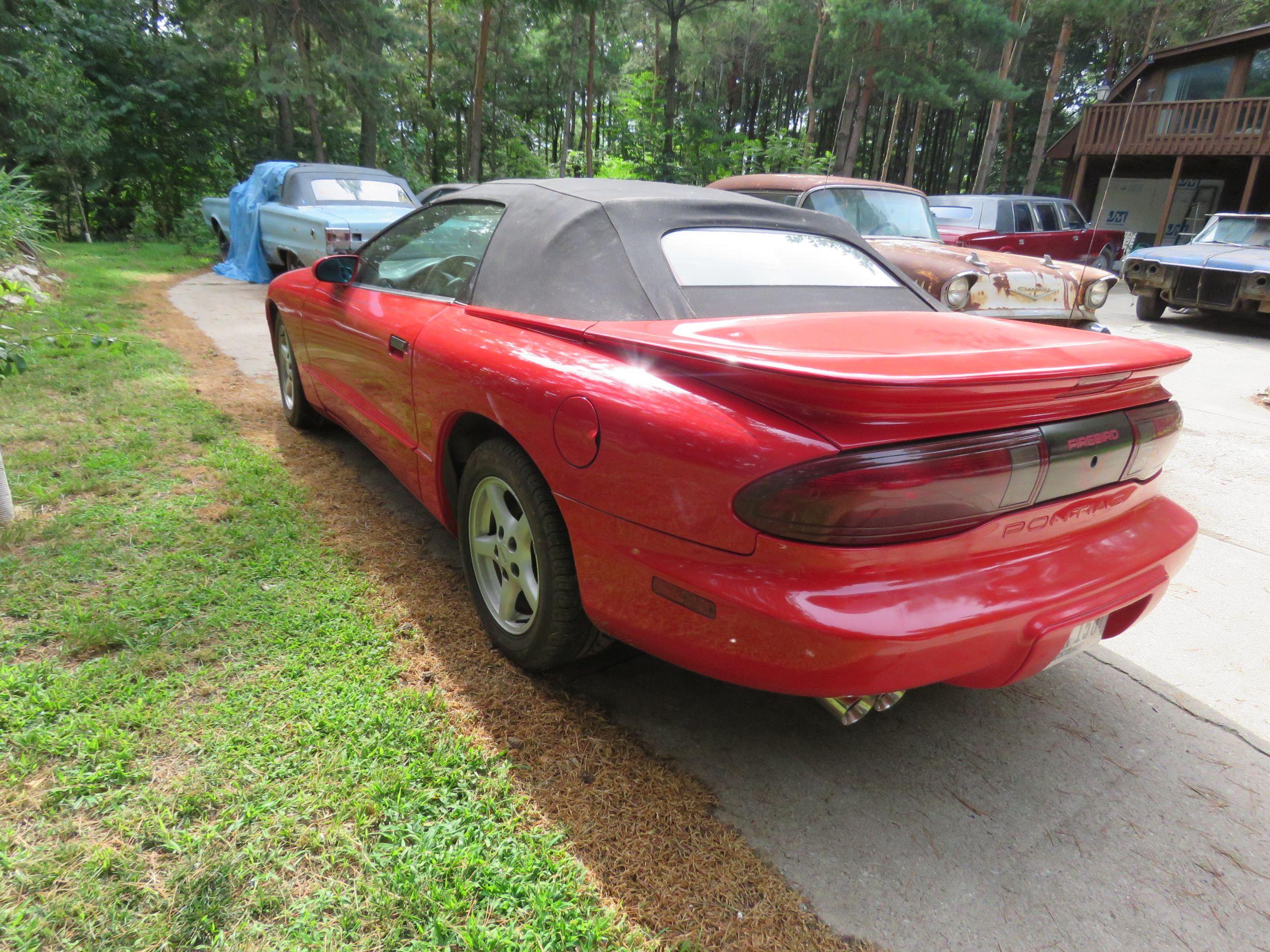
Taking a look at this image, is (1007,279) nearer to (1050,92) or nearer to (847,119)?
(847,119)

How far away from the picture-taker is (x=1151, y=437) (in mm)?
2033

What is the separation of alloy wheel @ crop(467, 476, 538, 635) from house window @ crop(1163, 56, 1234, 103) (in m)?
24.3

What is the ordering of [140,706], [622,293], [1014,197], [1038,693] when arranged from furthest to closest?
[1014,197]
[1038,693]
[622,293]
[140,706]

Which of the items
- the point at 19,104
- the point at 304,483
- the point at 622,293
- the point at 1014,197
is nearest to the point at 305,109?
the point at 19,104

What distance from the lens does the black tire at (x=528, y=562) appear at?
Answer: 6.93 ft

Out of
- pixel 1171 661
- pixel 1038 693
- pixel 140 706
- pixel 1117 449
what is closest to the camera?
pixel 1117 449

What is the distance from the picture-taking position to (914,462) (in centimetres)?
160

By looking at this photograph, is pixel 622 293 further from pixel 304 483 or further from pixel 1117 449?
pixel 304 483

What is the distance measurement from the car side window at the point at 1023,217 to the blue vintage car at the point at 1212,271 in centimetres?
249

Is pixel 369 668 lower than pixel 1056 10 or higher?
lower

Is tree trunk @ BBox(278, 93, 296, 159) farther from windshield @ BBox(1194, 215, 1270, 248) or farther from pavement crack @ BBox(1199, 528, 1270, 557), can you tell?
pavement crack @ BBox(1199, 528, 1270, 557)

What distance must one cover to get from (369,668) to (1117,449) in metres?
2.19

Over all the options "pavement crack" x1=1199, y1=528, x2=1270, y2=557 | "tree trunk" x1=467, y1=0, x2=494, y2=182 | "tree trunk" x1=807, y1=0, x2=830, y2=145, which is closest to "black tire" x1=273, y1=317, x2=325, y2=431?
"pavement crack" x1=1199, y1=528, x2=1270, y2=557

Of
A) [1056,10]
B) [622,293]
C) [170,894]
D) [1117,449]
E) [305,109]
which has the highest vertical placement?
[1056,10]
